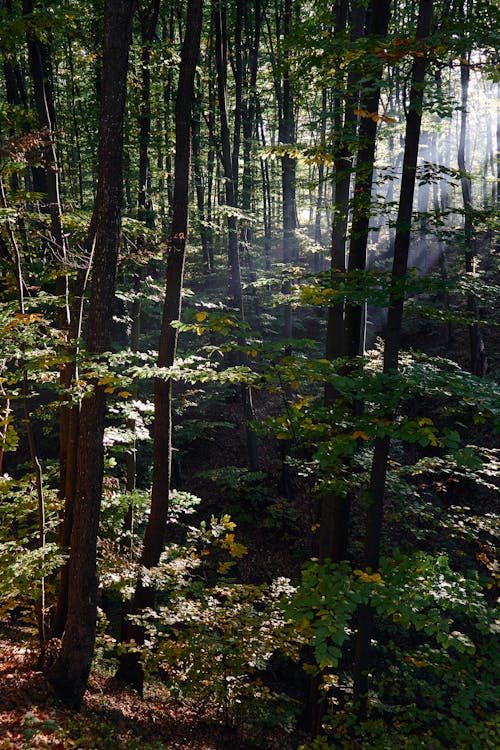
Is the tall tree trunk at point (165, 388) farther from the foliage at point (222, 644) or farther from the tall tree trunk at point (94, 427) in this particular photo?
the tall tree trunk at point (94, 427)

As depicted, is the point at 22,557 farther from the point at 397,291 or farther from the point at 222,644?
the point at 397,291

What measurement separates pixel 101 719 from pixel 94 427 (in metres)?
3.65

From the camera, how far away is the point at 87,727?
5.38 metres

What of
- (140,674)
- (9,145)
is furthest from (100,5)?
(140,674)

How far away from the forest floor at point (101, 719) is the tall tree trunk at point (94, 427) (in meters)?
0.39

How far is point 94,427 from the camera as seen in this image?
5945 millimetres

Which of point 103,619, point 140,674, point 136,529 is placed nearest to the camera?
point 140,674

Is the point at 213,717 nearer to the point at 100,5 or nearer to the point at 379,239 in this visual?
the point at 100,5

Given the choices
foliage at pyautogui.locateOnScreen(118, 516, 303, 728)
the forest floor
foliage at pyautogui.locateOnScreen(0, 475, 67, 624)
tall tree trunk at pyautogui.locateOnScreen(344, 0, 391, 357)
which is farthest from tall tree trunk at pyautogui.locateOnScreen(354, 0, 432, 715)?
foliage at pyautogui.locateOnScreen(0, 475, 67, 624)

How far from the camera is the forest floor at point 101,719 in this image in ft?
15.9

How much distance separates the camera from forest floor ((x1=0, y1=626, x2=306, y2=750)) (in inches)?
190

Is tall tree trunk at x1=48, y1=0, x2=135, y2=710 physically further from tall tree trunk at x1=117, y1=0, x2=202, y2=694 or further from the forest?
tall tree trunk at x1=117, y1=0, x2=202, y2=694

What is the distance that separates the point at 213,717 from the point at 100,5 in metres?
12.6

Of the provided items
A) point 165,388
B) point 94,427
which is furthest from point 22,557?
point 165,388
